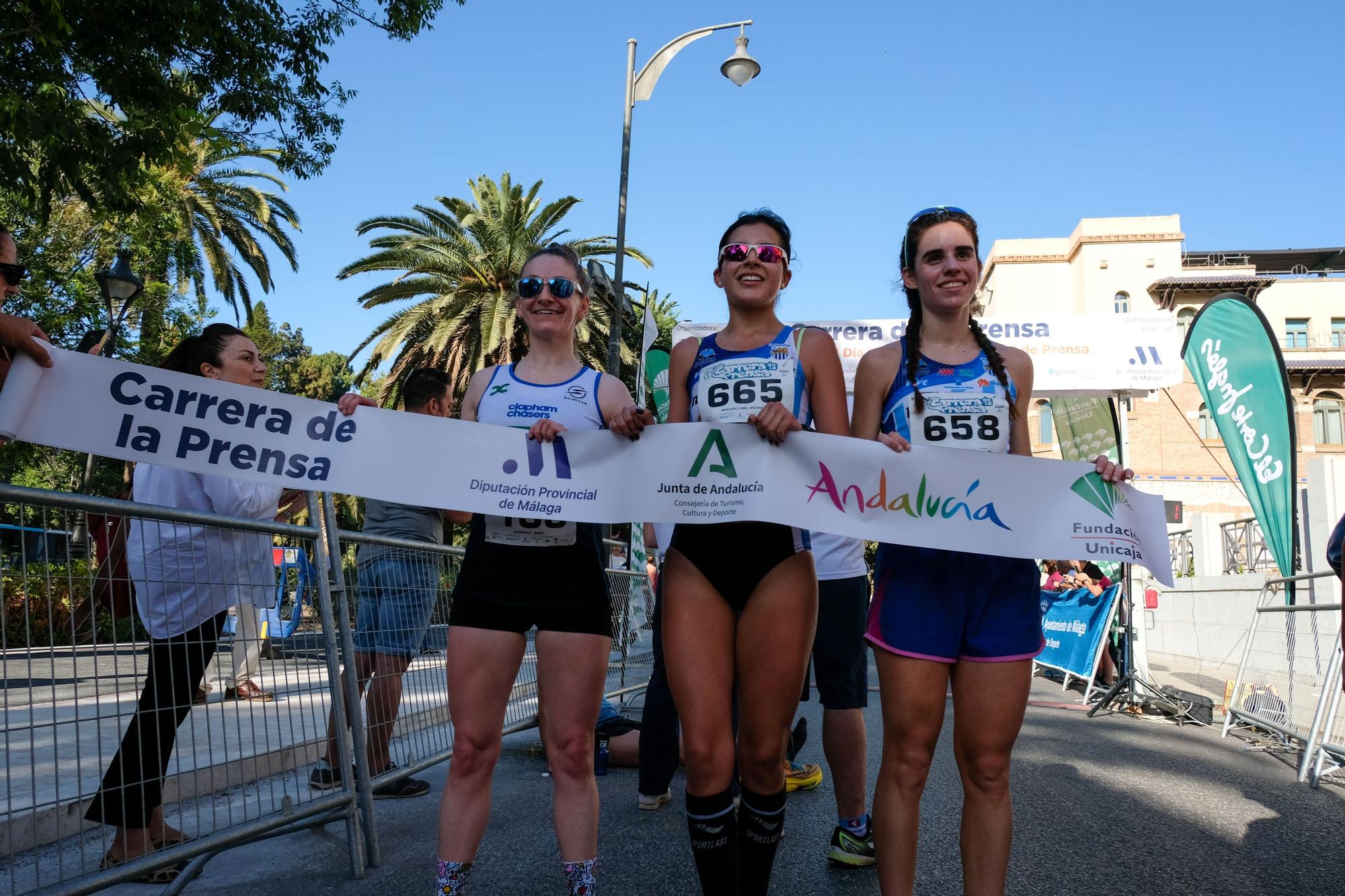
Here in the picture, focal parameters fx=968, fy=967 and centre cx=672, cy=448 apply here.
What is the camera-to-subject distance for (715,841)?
293cm

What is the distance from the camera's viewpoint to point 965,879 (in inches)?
112

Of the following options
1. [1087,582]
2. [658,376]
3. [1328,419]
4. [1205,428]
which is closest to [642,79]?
[658,376]

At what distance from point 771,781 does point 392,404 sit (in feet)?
87.7

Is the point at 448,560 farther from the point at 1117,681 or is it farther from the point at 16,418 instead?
the point at 1117,681

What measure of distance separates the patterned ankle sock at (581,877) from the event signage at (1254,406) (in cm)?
755

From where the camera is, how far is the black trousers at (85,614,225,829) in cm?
299

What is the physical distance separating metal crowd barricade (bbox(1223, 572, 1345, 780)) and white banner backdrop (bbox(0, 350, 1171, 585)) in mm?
4244

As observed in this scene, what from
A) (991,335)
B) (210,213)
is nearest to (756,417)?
(991,335)

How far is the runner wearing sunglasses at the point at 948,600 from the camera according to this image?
2.83 metres

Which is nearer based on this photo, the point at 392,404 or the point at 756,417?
the point at 756,417

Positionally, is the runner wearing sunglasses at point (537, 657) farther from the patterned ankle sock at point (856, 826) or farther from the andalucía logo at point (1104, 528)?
the andalucía logo at point (1104, 528)

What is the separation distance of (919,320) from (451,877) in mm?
2338

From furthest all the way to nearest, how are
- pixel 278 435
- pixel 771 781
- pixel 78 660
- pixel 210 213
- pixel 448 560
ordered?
pixel 210 213
pixel 448 560
pixel 278 435
pixel 771 781
pixel 78 660

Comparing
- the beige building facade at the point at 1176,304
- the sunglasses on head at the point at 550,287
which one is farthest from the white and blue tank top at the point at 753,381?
the beige building facade at the point at 1176,304
